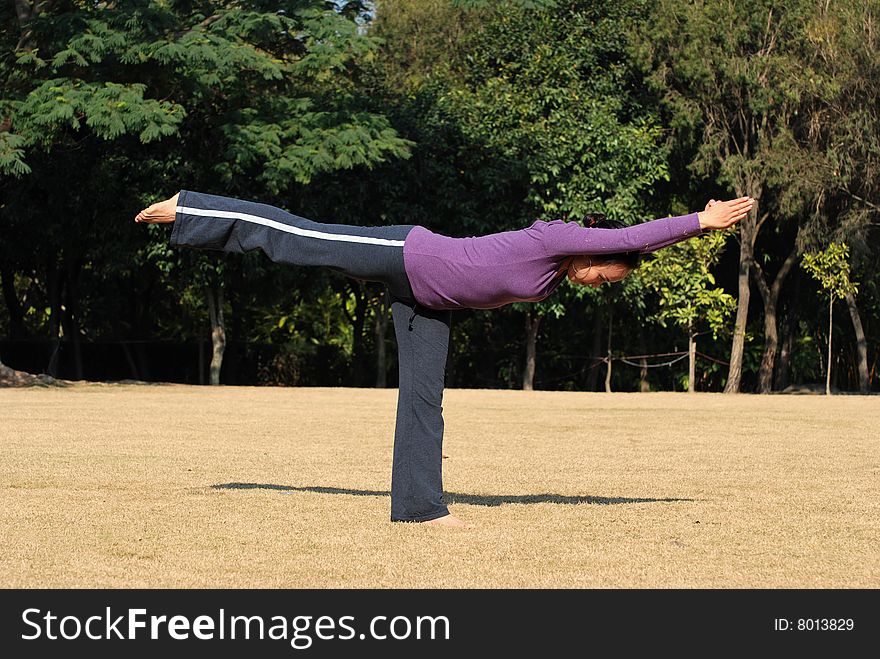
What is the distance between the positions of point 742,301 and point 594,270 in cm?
2110

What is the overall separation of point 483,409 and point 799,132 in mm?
12028

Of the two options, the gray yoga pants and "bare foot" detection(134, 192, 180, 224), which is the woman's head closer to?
the gray yoga pants

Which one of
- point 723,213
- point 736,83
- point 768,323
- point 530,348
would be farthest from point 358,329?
point 723,213

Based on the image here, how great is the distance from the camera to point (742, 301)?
1021 inches

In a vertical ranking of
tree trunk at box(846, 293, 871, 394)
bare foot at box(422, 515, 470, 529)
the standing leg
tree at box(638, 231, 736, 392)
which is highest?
tree at box(638, 231, 736, 392)

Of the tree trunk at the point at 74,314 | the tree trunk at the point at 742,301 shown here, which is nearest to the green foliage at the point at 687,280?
the tree trunk at the point at 742,301

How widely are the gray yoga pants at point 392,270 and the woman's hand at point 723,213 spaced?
4.63 feet

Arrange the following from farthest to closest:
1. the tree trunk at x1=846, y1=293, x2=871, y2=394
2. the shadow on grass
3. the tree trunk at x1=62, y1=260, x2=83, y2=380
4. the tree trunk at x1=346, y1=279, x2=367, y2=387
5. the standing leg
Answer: the tree trunk at x1=346, y1=279, x2=367, y2=387
the tree trunk at x1=62, y1=260, x2=83, y2=380
the tree trunk at x1=846, y1=293, x2=871, y2=394
the shadow on grass
the standing leg

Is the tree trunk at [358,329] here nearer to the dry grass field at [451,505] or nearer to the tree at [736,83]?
the tree at [736,83]

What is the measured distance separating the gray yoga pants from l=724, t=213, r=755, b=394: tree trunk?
20664mm

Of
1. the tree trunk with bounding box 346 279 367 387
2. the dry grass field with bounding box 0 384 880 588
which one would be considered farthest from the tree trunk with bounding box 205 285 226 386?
the dry grass field with bounding box 0 384 880 588

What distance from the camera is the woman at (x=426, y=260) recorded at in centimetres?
558

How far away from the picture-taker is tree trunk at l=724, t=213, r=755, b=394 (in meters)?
25.8
